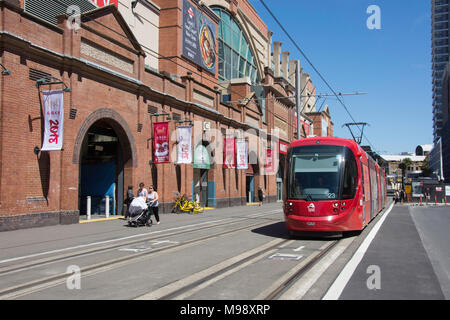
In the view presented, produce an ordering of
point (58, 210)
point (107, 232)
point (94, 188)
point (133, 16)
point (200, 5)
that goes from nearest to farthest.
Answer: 1. point (107, 232)
2. point (58, 210)
3. point (94, 188)
4. point (133, 16)
5. point (200, 5)

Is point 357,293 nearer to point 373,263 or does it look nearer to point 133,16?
point 373,263

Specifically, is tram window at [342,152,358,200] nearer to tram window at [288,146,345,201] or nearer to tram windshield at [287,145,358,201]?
tram windshield at [287,145,358,201]

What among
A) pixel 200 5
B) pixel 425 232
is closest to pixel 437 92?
pixel 200 5

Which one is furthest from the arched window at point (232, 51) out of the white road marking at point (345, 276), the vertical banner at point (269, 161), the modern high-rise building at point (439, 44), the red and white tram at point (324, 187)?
the modern high-rise building at point (439, 44)

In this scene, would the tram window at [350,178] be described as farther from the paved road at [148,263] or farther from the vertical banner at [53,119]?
the vertical banner at [53,119]

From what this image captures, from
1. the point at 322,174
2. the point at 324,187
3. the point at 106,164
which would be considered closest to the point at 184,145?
the point at 106,164

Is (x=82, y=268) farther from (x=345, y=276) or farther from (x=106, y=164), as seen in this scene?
(x=106, y=164)

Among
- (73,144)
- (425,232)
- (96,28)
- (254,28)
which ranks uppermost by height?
(254,28)

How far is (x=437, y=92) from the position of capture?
13100 centimetres

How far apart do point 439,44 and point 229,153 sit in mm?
119142

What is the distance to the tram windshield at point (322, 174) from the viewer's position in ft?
37.7

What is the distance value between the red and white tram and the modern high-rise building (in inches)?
4883

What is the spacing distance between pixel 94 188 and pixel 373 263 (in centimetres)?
1658

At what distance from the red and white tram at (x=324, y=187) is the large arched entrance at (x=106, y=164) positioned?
10806mm
